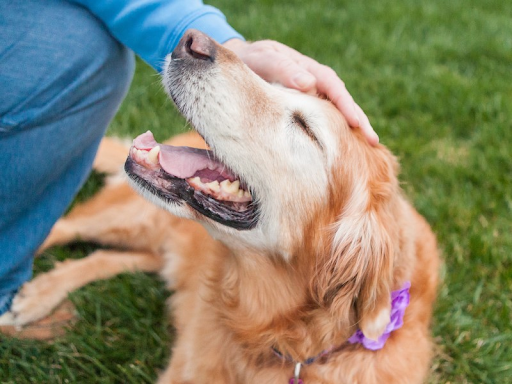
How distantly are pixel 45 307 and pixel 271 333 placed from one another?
4.13ft

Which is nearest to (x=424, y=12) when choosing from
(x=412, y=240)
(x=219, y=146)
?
(x=412, y=240)

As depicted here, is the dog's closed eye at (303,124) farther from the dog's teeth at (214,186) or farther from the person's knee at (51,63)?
the person's knee at (51,63)

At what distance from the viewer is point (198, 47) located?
1925 mm

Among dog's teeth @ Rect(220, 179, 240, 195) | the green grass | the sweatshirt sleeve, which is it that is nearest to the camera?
dog's teeth @ Rect(220, 179, 240, 195)

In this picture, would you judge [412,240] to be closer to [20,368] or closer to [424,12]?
[20,368]

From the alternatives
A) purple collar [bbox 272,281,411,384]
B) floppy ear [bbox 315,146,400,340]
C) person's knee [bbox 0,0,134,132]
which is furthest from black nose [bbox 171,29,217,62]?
purple collar [bbox 272,281,411,384]

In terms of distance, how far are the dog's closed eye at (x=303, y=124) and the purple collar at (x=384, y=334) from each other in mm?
698

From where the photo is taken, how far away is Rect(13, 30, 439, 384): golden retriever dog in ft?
6.41

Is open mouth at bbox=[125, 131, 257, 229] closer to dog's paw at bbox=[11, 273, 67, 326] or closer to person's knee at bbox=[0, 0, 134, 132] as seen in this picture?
person's knee at bbox=[0, 0, 134, 132]

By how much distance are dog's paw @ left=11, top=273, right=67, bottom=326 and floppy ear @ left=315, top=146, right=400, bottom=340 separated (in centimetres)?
146

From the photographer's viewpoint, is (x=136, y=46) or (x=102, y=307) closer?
(x=136, y=46)

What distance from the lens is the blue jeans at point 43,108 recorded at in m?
2.10

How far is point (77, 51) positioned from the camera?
7.44 ft

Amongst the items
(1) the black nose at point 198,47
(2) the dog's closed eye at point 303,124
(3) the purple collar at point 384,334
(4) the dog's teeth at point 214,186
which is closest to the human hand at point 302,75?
(2) the dog's closed eye at point 303,124
